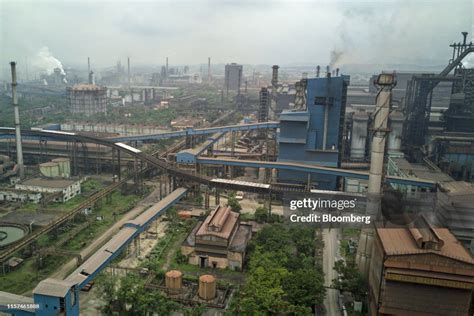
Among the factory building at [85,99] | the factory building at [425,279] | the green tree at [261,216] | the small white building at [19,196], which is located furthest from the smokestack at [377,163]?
the factory building at [85,99]

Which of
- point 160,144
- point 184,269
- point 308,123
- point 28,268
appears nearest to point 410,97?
point 308,123

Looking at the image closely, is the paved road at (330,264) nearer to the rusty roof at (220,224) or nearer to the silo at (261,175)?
the rusty roof at (220,224)

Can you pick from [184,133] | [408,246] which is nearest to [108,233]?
[408,246]

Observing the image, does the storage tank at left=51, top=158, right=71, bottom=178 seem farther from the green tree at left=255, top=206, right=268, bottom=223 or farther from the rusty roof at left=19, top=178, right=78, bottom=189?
the green tree at left=255, top=206, right=268, bottom=223

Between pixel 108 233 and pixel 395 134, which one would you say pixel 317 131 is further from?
pixel 108 233

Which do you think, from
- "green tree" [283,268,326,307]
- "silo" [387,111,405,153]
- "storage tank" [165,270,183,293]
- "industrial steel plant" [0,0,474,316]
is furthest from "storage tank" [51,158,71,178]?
"silo" [387,111,405,153]

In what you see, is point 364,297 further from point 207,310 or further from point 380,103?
point 380,103
